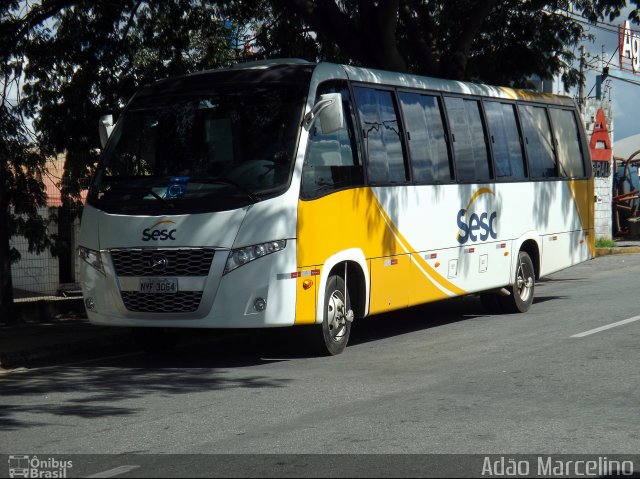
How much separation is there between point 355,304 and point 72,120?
591 centimetres

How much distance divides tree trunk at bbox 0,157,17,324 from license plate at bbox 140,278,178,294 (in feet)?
15.6

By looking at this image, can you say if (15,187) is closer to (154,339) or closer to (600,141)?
(154,339)

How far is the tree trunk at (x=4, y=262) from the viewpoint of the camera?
14.7 m

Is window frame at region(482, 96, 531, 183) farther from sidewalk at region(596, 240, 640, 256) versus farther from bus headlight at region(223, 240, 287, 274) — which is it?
sidewalk at region(596, 240, 640, 256)

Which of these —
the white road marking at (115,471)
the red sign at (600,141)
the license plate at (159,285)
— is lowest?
the white road marking at (115,471)

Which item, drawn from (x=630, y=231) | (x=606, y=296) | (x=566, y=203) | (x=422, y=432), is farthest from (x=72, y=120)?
(x=630, y=231)

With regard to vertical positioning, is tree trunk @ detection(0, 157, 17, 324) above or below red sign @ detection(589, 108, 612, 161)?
below

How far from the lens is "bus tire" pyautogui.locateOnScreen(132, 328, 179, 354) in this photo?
1182 cm

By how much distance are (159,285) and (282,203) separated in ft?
4.67

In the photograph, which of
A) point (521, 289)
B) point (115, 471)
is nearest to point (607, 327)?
point (521, 289)

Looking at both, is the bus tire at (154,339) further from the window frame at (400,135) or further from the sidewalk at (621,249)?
the sidewalk at (621,249)

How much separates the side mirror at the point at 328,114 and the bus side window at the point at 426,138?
2025mm

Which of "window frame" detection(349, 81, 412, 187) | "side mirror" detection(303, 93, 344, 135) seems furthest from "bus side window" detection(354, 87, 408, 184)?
"side mirror" detection(303, 93, 344, 135)

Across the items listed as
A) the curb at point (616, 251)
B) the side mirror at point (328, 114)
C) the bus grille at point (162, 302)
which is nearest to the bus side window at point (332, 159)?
the side mirror at point (328, 114)
